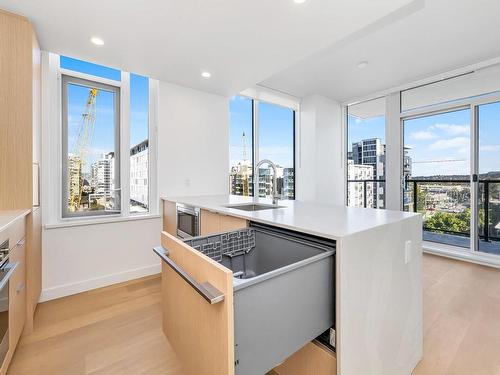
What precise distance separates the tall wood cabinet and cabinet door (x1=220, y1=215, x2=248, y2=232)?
1.40 metres

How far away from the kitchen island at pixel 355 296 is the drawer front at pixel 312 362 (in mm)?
11

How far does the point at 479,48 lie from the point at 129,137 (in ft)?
14.1

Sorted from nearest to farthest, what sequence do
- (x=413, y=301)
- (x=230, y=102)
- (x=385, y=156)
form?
(x=413, y=301) → (x=230, y=102) → (x=385, y=156)

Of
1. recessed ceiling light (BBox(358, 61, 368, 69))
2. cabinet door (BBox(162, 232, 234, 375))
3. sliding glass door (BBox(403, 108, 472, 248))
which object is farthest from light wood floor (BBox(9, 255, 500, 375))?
recessed ceiling light (BBox(358, 61, 368, 69))

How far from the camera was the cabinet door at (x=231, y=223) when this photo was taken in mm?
1612

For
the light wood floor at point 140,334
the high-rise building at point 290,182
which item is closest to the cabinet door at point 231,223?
the light wood floor at point 140,334

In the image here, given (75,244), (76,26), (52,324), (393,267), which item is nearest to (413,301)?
(393,267)

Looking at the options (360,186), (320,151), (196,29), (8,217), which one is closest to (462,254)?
(360,186)

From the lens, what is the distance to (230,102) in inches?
147

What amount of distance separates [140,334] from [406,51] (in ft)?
13.2

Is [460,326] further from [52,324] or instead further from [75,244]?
[75,244]

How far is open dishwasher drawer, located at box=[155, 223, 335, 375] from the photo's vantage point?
738 millimetres

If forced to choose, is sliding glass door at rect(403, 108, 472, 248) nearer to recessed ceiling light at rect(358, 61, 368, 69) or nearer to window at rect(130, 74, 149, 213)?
recessed ceiling light at rect(358, 61, 368, 69)

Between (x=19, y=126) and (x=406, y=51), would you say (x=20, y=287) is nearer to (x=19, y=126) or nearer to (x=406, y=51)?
(x=19, y=126)
